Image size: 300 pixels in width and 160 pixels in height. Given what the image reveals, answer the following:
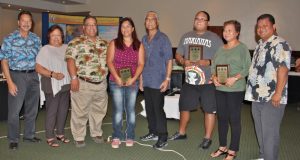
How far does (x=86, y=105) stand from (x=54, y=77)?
469 millimetres

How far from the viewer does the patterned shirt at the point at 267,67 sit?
8.89ft

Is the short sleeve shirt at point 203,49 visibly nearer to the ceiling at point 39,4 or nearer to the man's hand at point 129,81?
the man's hand at point 129,81

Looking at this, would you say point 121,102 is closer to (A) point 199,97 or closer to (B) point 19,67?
(A) point 199,97

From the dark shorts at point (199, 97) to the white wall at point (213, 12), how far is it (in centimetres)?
710

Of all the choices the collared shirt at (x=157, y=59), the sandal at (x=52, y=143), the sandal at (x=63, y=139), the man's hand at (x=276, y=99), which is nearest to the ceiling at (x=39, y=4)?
the sandal at (x=63, y=139)

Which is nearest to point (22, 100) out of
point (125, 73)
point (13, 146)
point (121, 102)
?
point (13, 146)

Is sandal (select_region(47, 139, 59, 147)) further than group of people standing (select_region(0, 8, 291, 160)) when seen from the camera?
Yes

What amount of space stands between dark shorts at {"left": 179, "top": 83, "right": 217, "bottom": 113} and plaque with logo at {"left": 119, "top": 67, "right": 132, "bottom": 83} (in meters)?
0.73

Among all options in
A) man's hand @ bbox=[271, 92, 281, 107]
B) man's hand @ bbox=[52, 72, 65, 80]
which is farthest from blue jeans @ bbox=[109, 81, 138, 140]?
man's hand @ bbox=[271, 92, 281, 107]

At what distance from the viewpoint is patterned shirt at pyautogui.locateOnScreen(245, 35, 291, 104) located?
2.71 m

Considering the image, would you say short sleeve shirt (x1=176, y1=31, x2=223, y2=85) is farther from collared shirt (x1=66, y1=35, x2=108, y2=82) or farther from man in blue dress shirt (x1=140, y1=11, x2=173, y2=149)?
collared shirt (x1=66, y1=35, x2=108, y2=82)

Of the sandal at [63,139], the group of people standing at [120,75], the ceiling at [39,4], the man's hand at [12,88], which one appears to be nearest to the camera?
the group of people standing at [120,75]

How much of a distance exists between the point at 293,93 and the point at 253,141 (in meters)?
3.32

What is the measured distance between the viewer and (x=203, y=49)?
3561 mm
